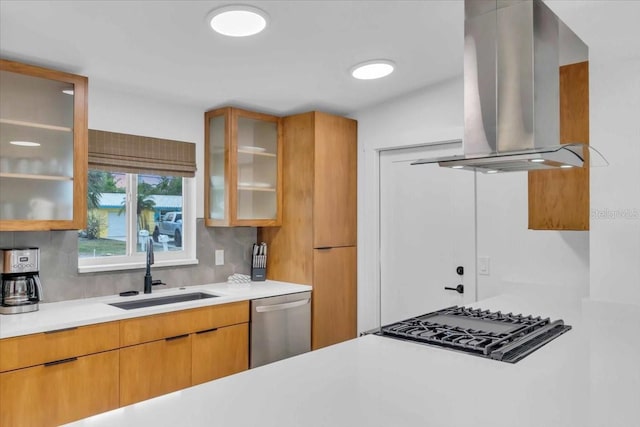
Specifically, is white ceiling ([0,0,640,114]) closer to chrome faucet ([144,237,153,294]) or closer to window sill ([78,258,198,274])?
chrome faucet ([144,237,153,294])

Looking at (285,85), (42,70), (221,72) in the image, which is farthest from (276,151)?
(42,70)

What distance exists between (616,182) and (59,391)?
2.98 meters

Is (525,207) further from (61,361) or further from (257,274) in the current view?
(61,361)

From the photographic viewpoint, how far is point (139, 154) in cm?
312

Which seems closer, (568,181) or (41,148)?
(41,148)

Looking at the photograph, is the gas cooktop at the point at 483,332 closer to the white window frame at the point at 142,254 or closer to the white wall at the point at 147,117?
the white window frame at the point at 142,254

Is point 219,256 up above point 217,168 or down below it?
below

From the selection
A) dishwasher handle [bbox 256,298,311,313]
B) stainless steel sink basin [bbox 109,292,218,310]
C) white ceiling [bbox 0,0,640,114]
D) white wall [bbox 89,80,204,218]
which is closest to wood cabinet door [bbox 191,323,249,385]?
dishwasher handle [bbox 256,298,311,313]

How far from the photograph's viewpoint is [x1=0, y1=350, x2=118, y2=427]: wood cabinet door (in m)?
2.09

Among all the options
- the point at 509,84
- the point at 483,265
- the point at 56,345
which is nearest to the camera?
the point at 509,84

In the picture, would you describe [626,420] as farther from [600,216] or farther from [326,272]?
[326,272]

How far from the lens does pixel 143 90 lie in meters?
3.03

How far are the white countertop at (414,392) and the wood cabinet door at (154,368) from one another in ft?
4.34

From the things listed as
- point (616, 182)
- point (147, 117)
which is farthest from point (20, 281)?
point (616, 182)
